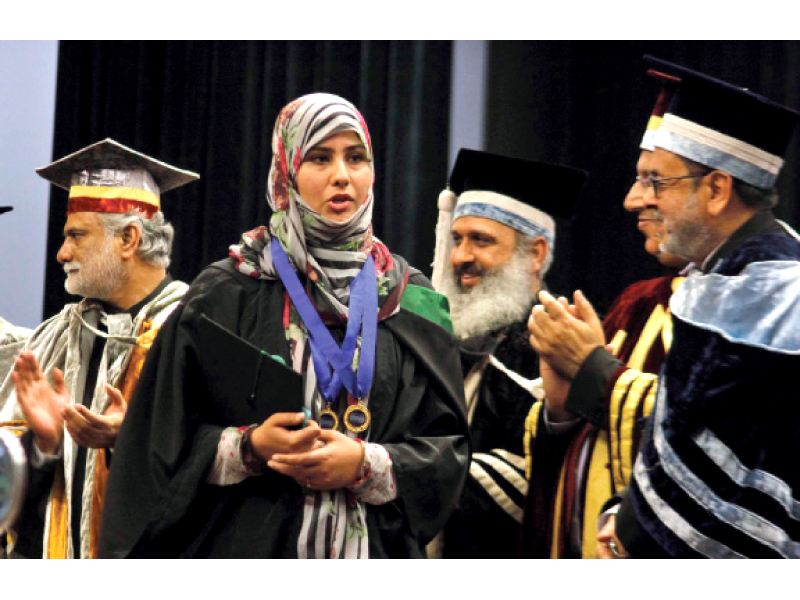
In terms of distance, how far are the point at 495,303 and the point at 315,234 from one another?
1379mm

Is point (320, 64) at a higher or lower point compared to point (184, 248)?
higher

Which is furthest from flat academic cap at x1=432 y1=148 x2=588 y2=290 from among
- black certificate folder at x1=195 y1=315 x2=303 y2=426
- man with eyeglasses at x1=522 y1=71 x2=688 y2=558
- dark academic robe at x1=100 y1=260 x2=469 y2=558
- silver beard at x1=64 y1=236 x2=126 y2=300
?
black certificate folder at x1=195 y1=315 x2=303 y2=426

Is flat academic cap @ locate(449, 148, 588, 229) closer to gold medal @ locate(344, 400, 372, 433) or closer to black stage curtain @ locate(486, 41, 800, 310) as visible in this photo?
black stage curtain @ locate(486, 41, 800, 310)

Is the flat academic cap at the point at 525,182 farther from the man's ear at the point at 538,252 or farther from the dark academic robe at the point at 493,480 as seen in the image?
the dark academic robe at the point at 493,480

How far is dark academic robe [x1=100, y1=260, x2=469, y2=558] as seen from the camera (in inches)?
103

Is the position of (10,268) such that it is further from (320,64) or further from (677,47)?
(677,47)

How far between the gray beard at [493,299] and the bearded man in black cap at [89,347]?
1.05 metres

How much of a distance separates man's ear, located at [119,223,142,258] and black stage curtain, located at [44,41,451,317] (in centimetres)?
169

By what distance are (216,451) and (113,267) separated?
167 centimetres

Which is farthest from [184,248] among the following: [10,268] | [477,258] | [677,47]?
[677,47]

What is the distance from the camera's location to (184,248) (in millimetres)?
6113

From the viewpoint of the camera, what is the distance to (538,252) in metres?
4.32

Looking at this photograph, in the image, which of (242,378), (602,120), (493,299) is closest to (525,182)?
(493,299)
